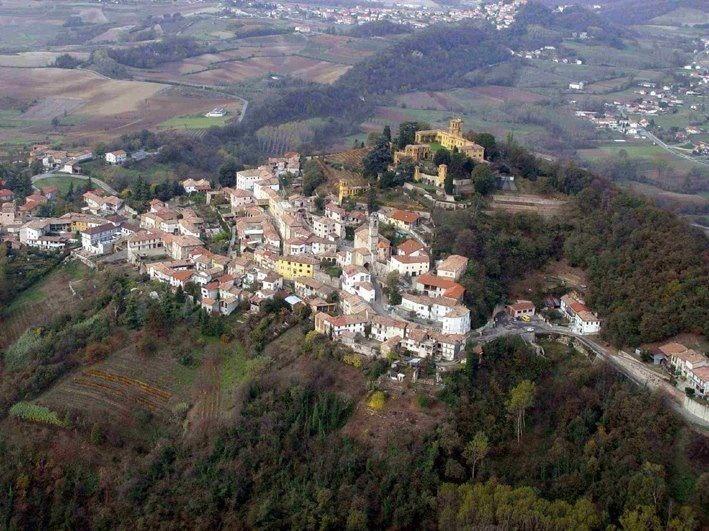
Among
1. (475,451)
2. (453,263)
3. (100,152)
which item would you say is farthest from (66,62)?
(475,451)

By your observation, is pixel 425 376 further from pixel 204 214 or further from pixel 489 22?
pixel 489 22

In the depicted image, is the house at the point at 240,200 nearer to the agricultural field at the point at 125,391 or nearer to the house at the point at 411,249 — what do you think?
the house at the point at 411,249

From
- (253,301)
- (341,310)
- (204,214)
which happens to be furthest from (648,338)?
(204,214)

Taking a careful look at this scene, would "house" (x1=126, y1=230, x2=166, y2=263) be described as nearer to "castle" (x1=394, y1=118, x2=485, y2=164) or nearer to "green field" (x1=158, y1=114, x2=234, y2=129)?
"castle" (x1=394, y1=118, x2=485, y2=164)

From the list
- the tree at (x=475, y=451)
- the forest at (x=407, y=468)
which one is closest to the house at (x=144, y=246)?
the forest at (x=407, y=468)

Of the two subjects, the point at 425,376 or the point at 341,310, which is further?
the point at 341,310

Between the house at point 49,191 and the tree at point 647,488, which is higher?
the tree at point 647,488
